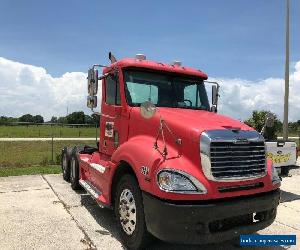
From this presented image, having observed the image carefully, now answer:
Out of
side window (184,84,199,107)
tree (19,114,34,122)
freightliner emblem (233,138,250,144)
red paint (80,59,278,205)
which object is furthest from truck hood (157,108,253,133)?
tree (19,114,34,122)

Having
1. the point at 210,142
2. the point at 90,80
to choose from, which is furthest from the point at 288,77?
the point at 210,142

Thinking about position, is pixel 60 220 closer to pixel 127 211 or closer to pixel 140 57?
pixel 127 211

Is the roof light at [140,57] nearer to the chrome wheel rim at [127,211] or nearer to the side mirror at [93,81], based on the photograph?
the side mirror at [93,81]

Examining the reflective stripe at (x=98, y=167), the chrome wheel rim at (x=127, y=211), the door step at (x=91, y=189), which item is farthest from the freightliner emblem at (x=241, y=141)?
the door step at (x=91, y=189)

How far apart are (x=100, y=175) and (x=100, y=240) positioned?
1.27 meters

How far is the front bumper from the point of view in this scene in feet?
14.8

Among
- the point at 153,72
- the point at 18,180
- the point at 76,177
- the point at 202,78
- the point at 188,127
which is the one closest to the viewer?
the point at 188,127

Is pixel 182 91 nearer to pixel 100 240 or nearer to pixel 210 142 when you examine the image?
pixel 210 142

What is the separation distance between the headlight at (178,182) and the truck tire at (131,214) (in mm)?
537

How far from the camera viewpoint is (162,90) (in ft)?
21.8

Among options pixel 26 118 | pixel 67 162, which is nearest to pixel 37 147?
pixel 67 162

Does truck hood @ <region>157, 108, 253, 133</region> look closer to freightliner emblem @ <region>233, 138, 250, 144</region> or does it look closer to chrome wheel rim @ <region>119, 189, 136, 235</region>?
freightliner emblem @ <region>233, 138, 250, 144</region>

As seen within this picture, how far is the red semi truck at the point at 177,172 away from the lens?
4.59 meters

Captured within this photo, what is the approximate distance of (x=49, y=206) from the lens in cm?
773
